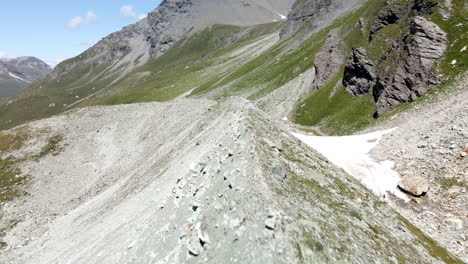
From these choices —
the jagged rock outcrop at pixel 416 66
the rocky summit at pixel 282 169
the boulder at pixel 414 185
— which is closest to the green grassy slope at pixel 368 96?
the rocky summit at pixel 282 169

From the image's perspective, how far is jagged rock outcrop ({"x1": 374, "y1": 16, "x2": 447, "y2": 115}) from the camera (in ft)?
150

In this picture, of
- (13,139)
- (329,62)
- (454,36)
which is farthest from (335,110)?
(13,139)

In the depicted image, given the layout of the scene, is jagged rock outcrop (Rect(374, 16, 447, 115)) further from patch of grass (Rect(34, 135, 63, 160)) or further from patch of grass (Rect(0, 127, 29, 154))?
patch of grass (Rect(0, 127, 29, 154))

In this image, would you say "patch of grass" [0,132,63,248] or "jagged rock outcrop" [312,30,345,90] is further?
"jagged rock outcrop" [312,30,345,90]

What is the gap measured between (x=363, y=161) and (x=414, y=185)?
24.3 ft

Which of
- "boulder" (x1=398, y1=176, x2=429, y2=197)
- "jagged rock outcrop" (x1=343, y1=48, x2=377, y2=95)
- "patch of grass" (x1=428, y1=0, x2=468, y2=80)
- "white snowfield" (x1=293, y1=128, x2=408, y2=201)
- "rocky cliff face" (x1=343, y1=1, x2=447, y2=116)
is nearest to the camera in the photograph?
"boulder" (x1=398, y1=176, x2=429, y2=197)

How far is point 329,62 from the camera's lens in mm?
72875

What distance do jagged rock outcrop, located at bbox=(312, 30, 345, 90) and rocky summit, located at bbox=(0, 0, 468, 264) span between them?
1.02 feet

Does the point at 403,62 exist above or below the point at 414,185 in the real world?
above

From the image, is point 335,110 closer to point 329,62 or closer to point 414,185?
point 329,62

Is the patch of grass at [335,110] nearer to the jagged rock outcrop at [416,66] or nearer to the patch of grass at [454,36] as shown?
the jagged rock outcrop at [416,66]

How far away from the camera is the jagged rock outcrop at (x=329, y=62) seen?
71.3 m

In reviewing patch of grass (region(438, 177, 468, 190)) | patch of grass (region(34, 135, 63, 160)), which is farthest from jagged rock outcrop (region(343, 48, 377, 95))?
patch of grass (region(34, 135, 63, 160))

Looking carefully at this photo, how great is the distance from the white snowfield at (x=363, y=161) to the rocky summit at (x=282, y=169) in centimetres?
20
